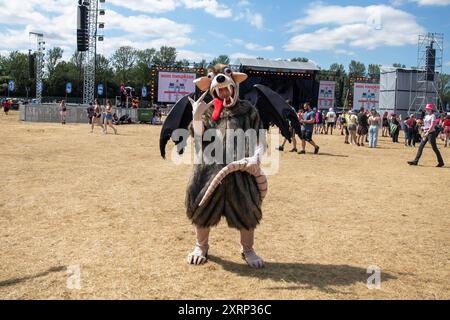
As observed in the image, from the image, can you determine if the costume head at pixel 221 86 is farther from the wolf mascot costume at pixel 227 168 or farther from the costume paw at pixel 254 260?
the costume paw at pixel 254 260

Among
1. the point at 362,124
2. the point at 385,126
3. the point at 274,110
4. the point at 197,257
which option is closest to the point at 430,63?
the point at 385,126

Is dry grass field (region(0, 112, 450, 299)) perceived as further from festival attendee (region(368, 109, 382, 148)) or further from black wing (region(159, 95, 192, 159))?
festival attendee (region(368, 109, 382, 148))

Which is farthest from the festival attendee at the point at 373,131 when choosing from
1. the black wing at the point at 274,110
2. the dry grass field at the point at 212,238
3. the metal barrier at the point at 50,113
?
the metal barrier at the point at 50,113

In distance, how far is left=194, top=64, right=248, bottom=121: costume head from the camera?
3977mm

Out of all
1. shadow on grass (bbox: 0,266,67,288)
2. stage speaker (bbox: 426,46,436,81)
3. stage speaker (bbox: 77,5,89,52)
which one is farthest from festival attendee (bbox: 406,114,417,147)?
stage speaker (bbox: 77,5,89,52)

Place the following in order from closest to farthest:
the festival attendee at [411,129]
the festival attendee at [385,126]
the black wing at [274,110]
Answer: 1. the black wing at [274,110]
2. the festival attendee at [411,129]
3. the festival attendee at [385,126]

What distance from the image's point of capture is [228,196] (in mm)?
3848

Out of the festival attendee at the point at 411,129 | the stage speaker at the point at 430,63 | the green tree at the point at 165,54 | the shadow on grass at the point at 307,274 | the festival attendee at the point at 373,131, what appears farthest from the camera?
the green tree at the point at 165,54

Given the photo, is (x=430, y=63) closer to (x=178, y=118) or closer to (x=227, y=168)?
(x=178, y=118)

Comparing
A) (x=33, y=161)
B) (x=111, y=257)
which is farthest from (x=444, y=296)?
(x=33, y=161)

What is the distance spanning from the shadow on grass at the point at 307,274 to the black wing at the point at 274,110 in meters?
1.36

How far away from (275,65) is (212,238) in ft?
93.4

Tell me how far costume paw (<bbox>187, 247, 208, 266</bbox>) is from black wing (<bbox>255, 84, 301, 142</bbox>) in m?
1.43

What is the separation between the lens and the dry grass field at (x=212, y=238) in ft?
11.6
